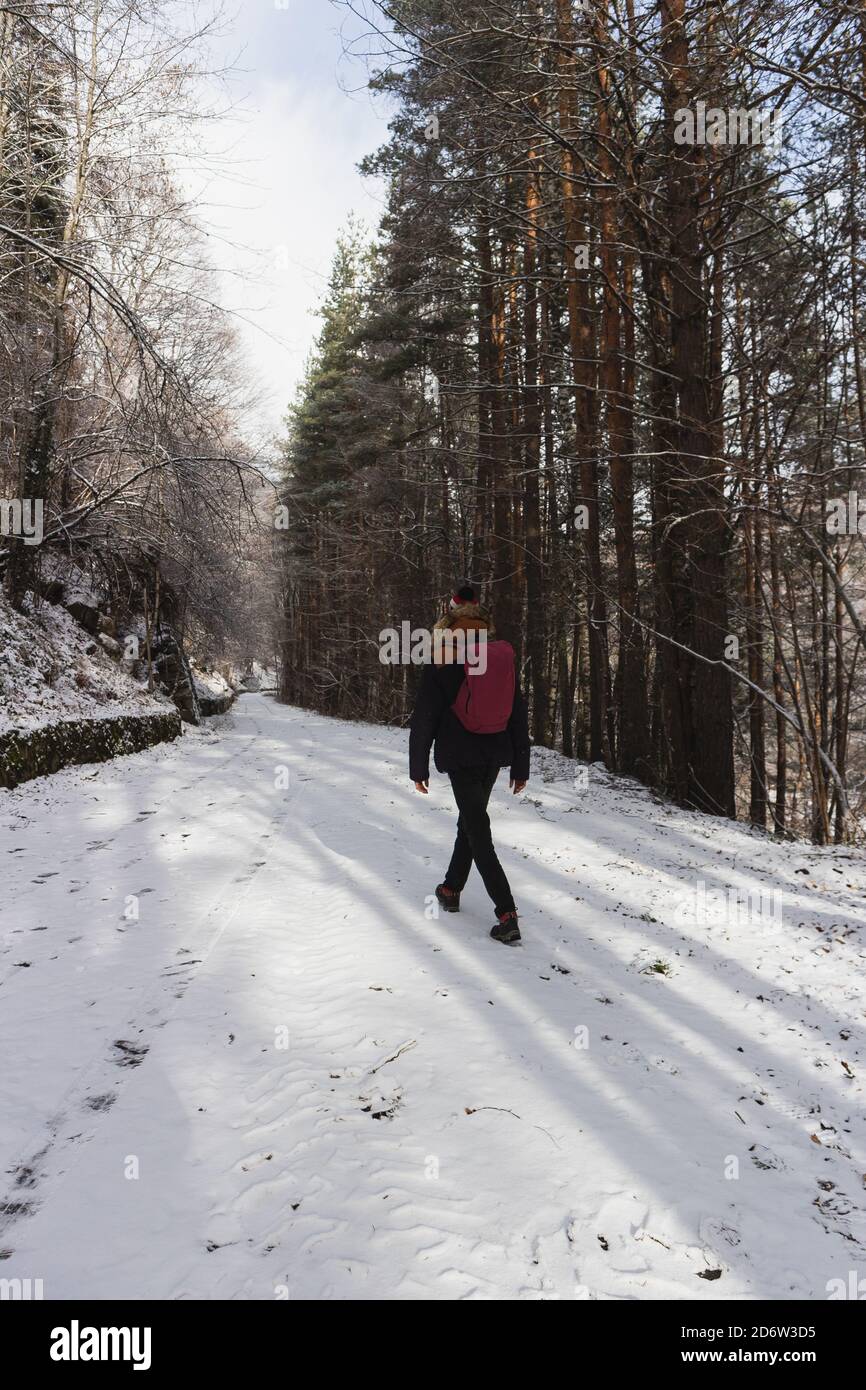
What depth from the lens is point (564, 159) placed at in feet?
41.8

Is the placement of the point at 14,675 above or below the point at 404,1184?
above

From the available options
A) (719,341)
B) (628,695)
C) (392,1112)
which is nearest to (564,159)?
(719,341)

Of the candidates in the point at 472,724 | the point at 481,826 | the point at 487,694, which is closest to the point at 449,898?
the point at 481,826

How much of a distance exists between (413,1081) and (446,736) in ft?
7.79

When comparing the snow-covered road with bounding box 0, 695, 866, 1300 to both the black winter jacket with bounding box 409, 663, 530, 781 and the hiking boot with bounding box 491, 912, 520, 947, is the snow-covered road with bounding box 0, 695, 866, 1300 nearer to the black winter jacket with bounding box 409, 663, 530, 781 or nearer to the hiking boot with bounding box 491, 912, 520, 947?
the hiking boot with bounding box 491, 912, 520, 947

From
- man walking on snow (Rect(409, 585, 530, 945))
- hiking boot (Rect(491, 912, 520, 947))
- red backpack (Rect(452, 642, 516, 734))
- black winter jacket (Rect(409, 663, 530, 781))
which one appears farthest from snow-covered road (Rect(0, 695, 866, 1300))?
red backpack (Rect(452, 642, 516, 734))

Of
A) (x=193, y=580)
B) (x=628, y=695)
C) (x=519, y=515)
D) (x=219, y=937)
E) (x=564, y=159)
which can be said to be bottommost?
(x=219, y=937)

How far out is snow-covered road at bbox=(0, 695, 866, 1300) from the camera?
231cm

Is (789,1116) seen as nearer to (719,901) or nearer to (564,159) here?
(719,901)

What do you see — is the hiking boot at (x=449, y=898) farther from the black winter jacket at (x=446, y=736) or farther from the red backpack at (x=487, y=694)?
the red backpack at (x=487, y=694)

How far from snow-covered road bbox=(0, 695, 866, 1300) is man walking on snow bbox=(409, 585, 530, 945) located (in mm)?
572

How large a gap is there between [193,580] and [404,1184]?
20529 millimetres

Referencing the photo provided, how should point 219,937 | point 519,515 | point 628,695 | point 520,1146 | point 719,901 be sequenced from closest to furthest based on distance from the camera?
point 520,1146 → point 219,937 → point 719,901 → point 628,695 → point 519,515

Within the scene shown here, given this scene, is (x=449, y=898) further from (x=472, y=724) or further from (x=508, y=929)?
(x=472, y=724)
